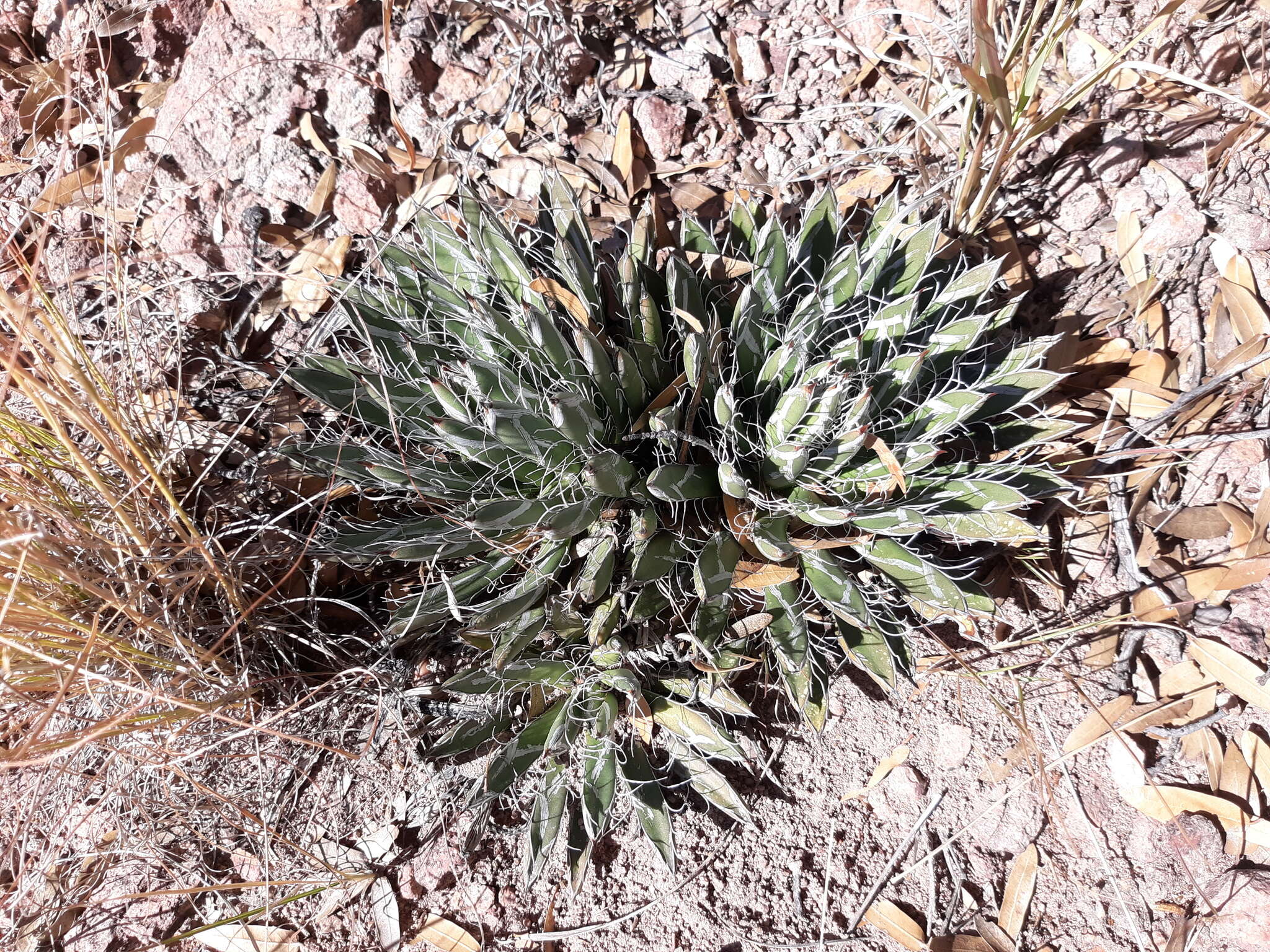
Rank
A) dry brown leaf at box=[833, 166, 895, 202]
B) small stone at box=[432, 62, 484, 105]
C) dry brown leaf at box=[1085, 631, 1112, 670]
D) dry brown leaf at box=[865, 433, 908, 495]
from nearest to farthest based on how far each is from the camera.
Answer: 1. dry brown leaf at box=[865, 433, 908, 495]
2. dry brown leaf at box=[1085, 631, 1112, 670]
3. dry brown leaf at box=[833, 166, 895, 202]
4. small stone at box=[432, 62, 484, 105]

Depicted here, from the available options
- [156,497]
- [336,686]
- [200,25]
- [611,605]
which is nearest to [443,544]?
[611,605]

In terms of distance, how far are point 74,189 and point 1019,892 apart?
2.68m

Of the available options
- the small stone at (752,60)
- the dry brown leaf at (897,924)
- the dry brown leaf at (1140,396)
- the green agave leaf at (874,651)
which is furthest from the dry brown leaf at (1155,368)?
the dry brown leaf at (897,924)

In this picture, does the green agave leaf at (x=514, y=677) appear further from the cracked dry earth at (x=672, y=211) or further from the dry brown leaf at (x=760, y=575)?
the dry brown leaf at (x=760, y=575)

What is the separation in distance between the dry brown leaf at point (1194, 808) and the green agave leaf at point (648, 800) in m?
0.89

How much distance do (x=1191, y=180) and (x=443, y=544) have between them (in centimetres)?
178

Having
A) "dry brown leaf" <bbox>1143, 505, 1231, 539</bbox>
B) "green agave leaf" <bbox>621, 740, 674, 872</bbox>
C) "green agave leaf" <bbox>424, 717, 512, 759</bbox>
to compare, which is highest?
"dry brown leaf" <bbox>1143, 505, 1231, 539</bbox>

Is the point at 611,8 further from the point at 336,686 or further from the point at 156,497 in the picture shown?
the point at 336,686

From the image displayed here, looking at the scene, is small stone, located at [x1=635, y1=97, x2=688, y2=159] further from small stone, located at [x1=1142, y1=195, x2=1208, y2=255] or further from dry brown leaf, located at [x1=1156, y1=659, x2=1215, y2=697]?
dry brown leaf, located at [x1=1156, y1=659, x2=1215, y2=697]

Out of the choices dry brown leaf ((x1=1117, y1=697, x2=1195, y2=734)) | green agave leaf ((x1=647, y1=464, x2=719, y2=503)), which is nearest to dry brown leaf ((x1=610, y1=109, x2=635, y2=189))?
green agave leaf ((x1=647, y1=464, x2=719, y2=503))

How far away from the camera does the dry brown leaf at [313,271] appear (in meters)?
1.96

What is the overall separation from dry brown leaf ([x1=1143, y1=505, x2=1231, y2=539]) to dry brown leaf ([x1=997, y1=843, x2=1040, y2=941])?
0.71 meters

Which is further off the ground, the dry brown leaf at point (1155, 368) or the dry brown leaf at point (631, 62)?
the dry brown leaf at point (631, 62)

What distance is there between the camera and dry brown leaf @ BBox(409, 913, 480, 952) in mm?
1555
